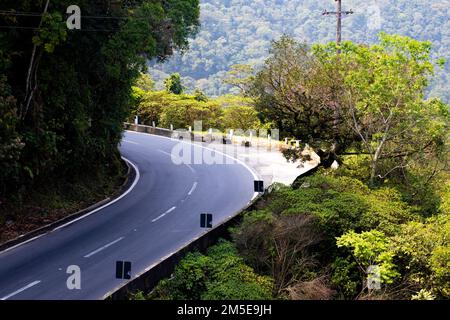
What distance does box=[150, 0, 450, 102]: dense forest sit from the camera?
120938 millimetres

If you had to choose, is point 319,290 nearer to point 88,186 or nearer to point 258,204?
point 258,204

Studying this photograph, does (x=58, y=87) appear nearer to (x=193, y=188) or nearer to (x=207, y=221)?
(x=207, y=221)

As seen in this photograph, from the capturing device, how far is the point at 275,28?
489 ft

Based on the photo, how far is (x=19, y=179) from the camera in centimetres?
2003

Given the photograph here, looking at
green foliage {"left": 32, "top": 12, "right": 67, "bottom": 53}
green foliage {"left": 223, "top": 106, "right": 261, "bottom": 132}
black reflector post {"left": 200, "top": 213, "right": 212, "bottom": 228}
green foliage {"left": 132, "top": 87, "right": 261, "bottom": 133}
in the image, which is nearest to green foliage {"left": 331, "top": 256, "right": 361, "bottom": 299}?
black reflector post {"left": 200, "top": 213, "right": 212, "bottom": 228}

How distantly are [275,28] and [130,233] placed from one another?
5326 inches

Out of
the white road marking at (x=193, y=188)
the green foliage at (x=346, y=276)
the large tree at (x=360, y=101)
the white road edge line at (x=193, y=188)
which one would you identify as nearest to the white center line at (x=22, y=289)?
the green foliage at (x=346, y=276)

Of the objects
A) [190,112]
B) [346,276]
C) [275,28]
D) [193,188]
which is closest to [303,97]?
[193,188]

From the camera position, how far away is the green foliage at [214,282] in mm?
13086

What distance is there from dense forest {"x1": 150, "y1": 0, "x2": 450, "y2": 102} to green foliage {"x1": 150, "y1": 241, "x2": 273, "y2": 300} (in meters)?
96.2

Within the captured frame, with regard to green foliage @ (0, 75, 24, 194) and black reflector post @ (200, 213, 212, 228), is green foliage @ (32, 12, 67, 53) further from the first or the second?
black reflector post @ (200, 213, 212, 228)

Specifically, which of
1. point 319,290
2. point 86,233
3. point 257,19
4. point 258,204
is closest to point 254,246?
point 319,290

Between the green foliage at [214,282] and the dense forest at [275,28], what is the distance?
96.2 meters

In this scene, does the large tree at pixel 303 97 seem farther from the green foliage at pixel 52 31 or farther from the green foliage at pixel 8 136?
the green foliage at pixel 8 136
